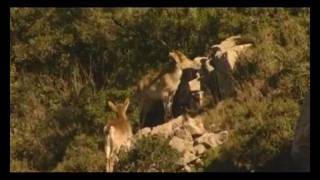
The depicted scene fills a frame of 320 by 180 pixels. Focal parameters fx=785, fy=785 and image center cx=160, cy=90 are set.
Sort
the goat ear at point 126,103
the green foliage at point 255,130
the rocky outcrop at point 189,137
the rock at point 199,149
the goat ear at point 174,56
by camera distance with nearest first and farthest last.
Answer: the green foliage at point 255,130 → the rocky outcrop at point 189,137 → the rock at point 199,149 → the goat ear at point 126,103 → the goat ear at point 174,56

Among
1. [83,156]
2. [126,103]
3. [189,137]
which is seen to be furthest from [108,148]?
[189,137]

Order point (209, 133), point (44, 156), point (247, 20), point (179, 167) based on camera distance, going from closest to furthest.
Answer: point (179, 167) < point (209, 133) < point (44, 156) < point (247, 20)

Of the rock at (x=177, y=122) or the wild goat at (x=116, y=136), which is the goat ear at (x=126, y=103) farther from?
the rock at (x=177, y=122)

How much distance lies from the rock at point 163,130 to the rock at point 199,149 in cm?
87

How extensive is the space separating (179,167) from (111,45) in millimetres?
6673

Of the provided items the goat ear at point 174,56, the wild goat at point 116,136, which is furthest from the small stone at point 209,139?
the goat ear at point 174,56

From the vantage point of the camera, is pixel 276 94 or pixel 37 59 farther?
pixel 37 59

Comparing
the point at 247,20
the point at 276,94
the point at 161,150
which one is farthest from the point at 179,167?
the point at 247,20

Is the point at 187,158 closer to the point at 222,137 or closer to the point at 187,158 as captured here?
the point at 187,158

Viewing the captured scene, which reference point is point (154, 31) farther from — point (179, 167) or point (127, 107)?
point (179, 167)

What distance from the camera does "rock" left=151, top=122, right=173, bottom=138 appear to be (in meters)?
16.7

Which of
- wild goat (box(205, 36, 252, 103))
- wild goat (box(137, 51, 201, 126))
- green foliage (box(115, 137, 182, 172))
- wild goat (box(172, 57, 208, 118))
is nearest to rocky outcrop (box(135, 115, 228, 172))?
green foliage (box(115, 137, 182, 172))

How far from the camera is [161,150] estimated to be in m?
15.0

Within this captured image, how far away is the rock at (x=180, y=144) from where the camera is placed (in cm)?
1586
